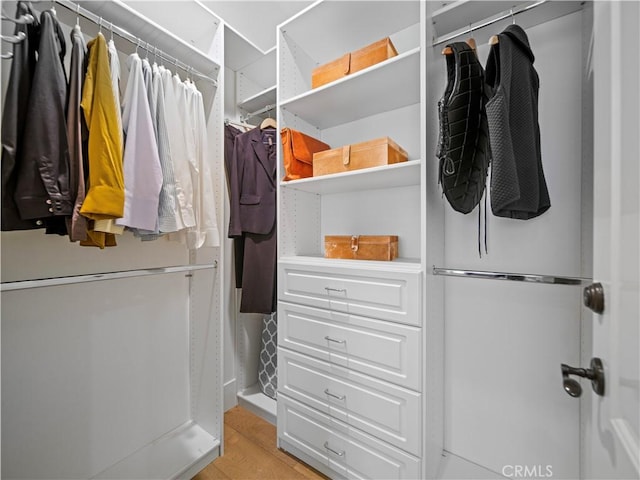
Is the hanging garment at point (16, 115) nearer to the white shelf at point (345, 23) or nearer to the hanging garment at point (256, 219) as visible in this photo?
the hanging garment at point (256, 219)

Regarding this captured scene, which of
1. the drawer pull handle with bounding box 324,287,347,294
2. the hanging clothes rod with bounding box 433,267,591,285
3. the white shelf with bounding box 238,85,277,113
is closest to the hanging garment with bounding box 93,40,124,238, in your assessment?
the drawer pull handle with bounding box 324,287,347,294

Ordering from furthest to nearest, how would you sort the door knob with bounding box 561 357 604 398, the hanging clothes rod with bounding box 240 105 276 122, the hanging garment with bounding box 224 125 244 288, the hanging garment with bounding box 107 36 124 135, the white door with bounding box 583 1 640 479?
1. the hanging clothes rod with bounding box 240 105 276 122
2. the hanging garment with bounding box 224 125 244 288
3. the hanging garment with bounding box 107 36 124 135
4. the door knob with bounding box 561 357 604 398
5. the white door with bounding box 583 1 640 479

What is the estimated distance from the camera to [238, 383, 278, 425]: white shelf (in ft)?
5.82

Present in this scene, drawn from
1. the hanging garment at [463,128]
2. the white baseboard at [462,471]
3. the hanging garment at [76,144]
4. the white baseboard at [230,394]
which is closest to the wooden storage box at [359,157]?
the hanging garment at [463,128]

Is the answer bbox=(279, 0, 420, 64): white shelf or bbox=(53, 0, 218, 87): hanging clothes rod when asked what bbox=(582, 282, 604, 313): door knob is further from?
bbox=(53, 0, 218, 87): hanging clothes rod

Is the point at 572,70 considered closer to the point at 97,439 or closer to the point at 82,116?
the point at 82,116

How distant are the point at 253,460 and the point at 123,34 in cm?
204

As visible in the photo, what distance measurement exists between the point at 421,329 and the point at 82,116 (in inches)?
55.1

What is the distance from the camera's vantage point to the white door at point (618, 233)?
1.46 feet

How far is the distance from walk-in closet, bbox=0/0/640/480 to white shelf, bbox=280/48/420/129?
0.04ft

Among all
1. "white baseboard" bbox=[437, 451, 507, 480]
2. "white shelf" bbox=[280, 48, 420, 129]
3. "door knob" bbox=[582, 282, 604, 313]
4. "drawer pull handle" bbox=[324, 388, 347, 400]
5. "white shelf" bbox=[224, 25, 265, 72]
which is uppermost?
"white shelf" bbox=[224, 25, 265, 72]

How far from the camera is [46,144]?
826mm

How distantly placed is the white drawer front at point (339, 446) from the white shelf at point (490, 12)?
1728mm

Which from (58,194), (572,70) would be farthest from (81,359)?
(572,70)
